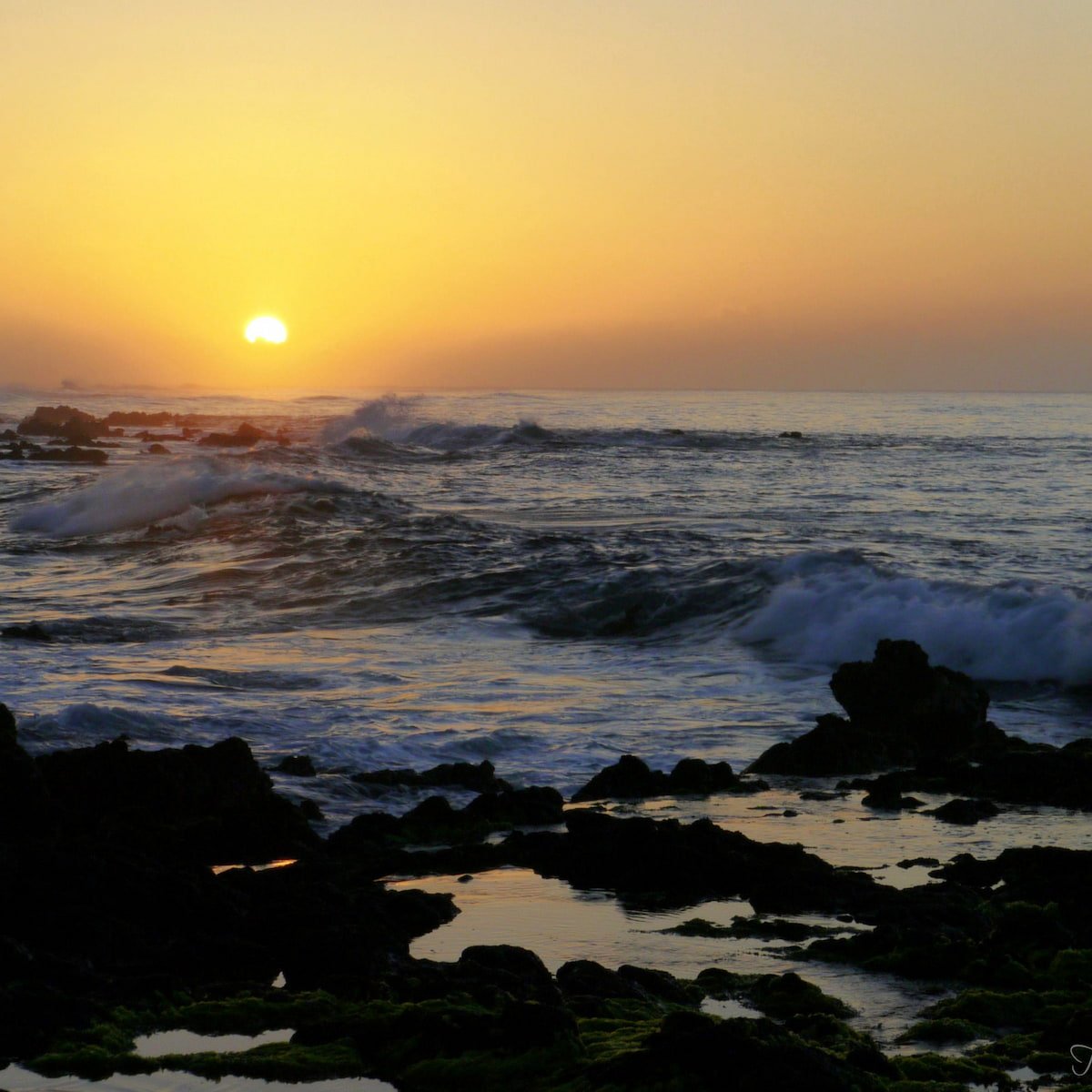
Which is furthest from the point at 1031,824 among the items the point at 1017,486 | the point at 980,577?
the point at 1017,486

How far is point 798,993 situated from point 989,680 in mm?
10794

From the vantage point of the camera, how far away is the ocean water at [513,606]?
12.3 m

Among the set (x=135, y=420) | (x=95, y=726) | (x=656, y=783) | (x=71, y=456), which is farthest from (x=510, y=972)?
(x=135, y=420)

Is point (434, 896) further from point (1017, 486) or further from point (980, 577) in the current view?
point (1017, 486)

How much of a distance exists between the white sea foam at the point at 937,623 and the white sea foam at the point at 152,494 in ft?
49.7

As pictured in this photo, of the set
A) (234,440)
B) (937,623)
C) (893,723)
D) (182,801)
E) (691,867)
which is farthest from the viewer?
(234,440)

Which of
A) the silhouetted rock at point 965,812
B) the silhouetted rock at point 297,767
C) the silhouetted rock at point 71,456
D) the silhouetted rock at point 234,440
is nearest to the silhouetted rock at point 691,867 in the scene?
the silhouetted rock at point 965,812

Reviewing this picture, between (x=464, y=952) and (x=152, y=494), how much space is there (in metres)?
28.5

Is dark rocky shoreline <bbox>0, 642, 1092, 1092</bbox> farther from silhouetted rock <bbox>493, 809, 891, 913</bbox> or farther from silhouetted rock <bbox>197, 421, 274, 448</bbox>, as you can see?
silhouetted rock <bbox>197, 421, 274, 448</bbox>

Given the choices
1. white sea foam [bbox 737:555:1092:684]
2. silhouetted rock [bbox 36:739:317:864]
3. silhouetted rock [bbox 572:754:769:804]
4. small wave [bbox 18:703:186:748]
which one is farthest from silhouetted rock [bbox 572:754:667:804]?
white sea foam [bbox 737:555:1092:684]

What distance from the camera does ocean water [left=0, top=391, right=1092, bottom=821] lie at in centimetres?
1234

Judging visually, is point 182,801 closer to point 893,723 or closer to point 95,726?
point 95,726

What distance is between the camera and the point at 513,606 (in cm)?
1956

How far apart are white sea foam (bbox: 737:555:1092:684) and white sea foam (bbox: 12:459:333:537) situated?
49.7 ft
